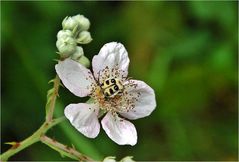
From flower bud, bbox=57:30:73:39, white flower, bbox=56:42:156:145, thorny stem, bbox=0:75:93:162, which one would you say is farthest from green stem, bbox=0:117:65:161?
flower bud, bbox=57:30:73:39

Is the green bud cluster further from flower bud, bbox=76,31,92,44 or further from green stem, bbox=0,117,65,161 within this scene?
green stem, bbox=0,117,65,161

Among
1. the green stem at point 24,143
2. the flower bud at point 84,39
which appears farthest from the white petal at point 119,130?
the flower bud at point 84,39

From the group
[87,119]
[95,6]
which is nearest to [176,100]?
[95,6]

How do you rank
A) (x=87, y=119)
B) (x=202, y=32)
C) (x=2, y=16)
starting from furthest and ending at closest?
(x=202, y=32)
(x=2, y=16)
(x=87, y=119)

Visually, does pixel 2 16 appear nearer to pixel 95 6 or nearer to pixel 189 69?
pixel 95 6

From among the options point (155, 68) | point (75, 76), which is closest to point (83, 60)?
point (75, 76)

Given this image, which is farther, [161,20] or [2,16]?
[161,20]
